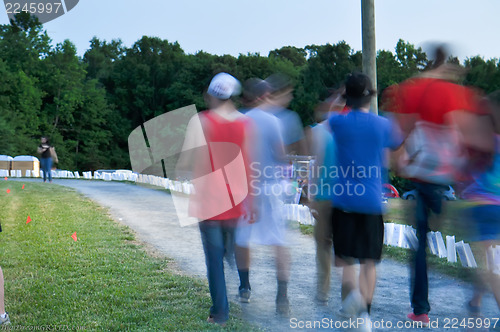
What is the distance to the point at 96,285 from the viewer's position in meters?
6.06

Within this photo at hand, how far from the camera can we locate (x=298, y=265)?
23.8 ft

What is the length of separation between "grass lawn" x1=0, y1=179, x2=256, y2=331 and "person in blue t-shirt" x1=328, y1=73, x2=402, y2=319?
1084 millimetres

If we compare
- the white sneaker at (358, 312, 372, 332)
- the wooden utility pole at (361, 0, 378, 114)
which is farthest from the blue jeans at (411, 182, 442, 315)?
the wooden utility pole at (361, 0, 378, 114)

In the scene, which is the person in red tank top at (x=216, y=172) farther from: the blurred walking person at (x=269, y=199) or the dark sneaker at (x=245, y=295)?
the dark sneaker at (x=245, y=295)

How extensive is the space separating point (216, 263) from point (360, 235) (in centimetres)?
120

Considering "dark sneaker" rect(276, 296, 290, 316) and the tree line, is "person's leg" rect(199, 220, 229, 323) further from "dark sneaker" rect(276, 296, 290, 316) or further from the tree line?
the tree line

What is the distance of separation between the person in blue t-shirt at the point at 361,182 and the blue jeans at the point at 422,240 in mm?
512

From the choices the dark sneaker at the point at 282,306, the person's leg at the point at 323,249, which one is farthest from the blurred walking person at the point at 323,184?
the dark sneaker at the point at 282,306

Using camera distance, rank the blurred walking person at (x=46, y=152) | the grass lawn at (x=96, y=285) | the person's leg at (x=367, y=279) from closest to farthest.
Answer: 1. the person's leg at (x=367, y=279)
2. the grass lawn at (x=96, y=285)
3. the blurred walking person at (x=46, y=152)

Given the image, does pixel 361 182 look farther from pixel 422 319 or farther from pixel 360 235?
pixel 422 319

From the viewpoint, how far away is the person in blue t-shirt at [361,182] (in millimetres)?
4113

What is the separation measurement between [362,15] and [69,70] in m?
58.8

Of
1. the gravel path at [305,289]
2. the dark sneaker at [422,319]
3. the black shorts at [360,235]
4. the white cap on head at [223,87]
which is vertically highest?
the white cap on head at [223,87]

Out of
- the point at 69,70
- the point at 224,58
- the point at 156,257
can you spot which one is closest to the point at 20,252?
the point at 156,257
